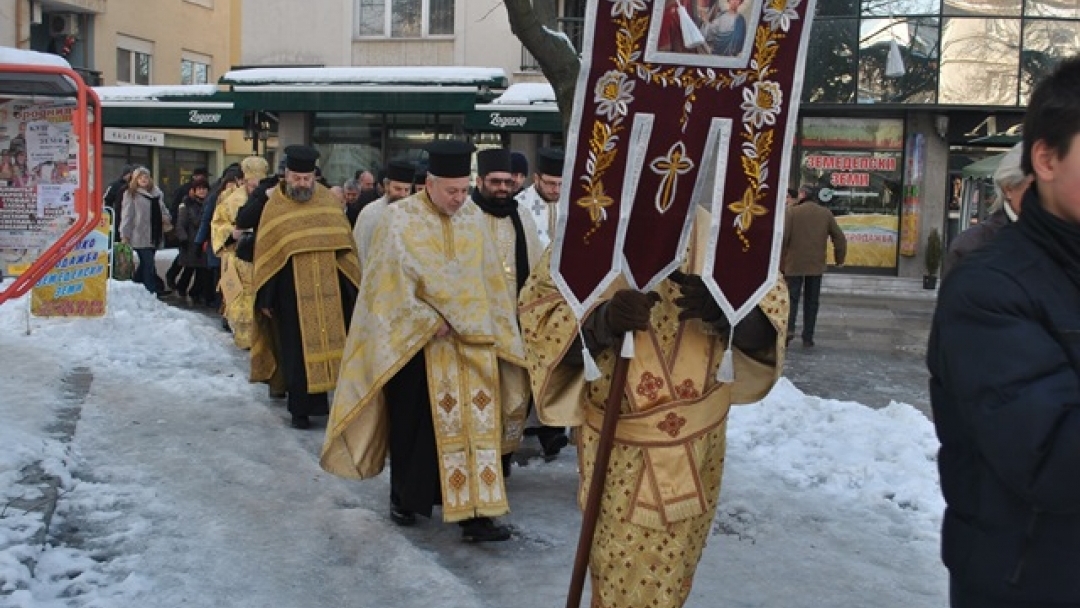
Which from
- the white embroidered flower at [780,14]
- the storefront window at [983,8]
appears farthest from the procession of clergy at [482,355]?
the storefront window at [983,8]

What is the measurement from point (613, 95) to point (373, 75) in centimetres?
1861

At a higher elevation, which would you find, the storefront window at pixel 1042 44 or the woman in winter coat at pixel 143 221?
the storefront window at pixel 1042 44

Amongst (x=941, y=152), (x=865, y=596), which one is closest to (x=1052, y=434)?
(x=865, y=596)

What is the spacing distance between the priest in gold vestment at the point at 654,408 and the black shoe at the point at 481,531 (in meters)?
2.33

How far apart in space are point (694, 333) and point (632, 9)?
95 cm

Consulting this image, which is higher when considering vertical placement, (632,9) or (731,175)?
(632,9)

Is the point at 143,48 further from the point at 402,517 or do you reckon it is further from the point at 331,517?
the point at 402,517

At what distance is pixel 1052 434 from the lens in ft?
6.03

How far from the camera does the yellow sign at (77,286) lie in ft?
35.2

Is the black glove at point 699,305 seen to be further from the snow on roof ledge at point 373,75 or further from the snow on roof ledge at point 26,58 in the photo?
the snow on roof ledge at point 373,75

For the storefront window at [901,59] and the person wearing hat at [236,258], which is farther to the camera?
the storefront window at [901,59]

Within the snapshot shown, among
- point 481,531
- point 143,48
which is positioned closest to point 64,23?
point 143,48

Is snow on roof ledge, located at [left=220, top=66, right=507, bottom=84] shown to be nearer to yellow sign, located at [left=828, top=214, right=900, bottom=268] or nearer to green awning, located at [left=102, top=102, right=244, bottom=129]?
green awning, located at [left=102, top=102, right=244, bottom=129]

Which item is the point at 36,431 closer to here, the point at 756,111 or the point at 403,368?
the point at 403,368
